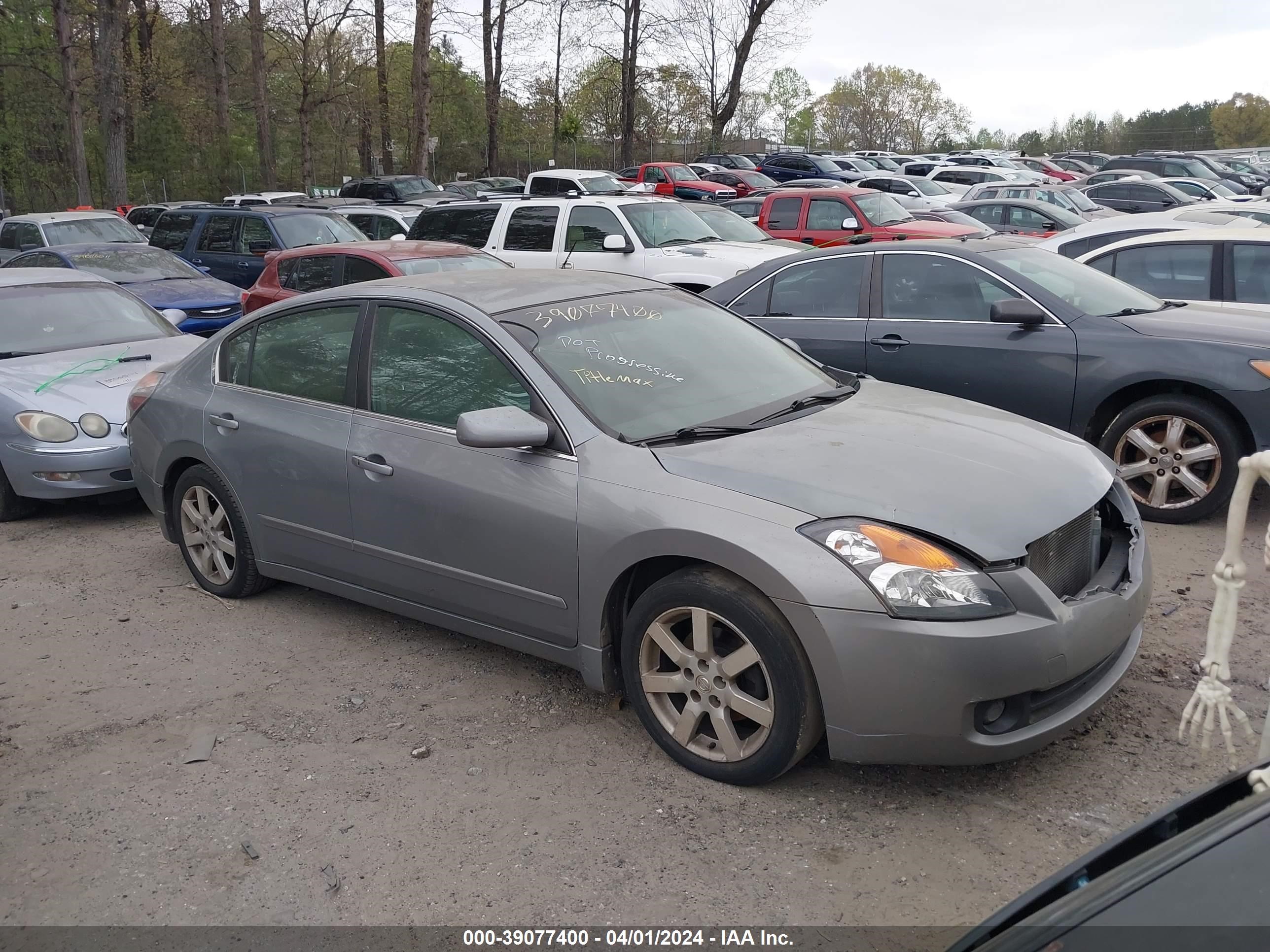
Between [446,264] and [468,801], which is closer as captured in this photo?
[468,801]

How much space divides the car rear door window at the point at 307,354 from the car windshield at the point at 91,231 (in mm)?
12089

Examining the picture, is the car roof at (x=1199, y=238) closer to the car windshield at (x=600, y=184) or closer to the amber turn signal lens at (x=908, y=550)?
the amber turn signal lens at (x=908, y=550)

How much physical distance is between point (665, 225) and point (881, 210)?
4.92m

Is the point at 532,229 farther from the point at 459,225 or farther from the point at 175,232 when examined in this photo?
the point at 175,232

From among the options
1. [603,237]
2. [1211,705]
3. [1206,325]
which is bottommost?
[1211,705]

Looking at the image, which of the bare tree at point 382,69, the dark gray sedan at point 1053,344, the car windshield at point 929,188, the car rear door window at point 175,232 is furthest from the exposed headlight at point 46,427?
the bare tree at point 382,69

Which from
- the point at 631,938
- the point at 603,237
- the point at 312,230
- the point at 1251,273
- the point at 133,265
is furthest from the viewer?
the point at 312,230

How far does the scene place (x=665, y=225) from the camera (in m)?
12.4

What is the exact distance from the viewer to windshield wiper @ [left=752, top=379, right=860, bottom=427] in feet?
13.8

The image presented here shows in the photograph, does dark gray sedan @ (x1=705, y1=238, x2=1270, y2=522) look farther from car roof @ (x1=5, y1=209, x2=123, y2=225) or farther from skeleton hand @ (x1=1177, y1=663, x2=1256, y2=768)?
car roof @ (x1=5, y1=209, x2=123, y2=225)

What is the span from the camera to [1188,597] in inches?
200

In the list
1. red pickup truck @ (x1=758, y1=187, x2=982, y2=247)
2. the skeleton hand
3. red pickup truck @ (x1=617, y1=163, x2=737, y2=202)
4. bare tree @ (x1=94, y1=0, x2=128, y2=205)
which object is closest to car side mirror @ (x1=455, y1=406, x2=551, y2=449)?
the skeleton hand

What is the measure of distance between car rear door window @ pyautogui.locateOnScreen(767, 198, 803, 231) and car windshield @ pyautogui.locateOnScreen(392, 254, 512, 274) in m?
7.05

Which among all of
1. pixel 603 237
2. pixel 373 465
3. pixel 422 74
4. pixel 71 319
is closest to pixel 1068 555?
pixel 373 465
